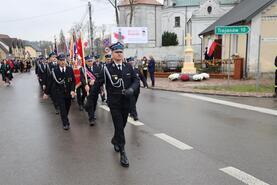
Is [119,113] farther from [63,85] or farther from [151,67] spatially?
[151,67]

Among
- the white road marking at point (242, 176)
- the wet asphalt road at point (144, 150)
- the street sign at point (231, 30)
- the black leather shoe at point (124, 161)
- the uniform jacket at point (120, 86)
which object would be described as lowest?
the wet asphalt road at point (144, 150)

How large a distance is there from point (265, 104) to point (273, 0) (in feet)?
35.2

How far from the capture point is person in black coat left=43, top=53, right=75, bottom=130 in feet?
25.5

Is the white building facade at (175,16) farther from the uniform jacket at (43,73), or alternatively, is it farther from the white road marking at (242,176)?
the white road marking at (242,176)

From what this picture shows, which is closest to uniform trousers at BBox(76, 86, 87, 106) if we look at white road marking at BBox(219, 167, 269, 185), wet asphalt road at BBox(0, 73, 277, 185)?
wet asphalt road at BBox(0, 73, 277, 185)

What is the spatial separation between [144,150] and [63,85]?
3.08 meters

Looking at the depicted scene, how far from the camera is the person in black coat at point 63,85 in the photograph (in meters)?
7.76

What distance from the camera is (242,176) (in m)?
4.49

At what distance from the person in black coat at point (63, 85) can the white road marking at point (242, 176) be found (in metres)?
4.38

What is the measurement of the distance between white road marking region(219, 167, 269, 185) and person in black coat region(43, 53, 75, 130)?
4.38 meters

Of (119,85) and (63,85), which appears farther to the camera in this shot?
(63,85)

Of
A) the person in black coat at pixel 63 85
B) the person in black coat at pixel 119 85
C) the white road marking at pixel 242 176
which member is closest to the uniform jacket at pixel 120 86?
the person in black coat at pixel 119 85

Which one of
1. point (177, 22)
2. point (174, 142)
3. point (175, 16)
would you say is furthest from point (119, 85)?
point (175, 16)

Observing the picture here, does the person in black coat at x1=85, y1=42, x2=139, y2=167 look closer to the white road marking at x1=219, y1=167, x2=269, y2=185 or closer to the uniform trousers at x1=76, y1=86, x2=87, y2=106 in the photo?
the white road marking at x1=219, y1=167, x2=269, y2=185
